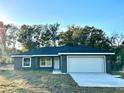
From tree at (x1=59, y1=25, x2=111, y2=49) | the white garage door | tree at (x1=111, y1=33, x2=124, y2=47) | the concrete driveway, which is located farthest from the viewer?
tree at (x1=111, y1=33, x2=124, y2=47)

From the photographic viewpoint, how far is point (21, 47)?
63.7 metres

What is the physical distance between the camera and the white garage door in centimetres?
2984

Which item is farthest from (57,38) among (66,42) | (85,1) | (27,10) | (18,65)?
(85,1)

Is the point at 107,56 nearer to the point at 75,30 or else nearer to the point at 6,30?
the point at 75,30

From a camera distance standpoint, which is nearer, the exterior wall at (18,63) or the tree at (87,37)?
the exterior wall at (18,63)

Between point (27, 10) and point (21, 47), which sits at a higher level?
point (27, 10)

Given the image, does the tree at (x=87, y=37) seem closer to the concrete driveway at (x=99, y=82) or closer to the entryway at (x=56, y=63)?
the entryway at (x=56, y=63)

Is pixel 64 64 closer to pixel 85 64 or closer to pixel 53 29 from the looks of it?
pixel 85 64

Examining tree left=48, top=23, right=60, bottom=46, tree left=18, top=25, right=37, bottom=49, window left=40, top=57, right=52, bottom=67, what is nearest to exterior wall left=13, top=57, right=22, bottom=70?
window left=40, top=57, right=52, bottom=67

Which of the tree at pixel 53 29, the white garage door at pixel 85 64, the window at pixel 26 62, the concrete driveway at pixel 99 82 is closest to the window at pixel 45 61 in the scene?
the window at pixel 26 62

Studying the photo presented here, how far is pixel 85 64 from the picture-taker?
29906mm

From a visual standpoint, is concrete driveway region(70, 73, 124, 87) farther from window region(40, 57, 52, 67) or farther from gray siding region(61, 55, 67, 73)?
window region(40, 57, 52, 67)

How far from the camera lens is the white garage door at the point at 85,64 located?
2984 cm

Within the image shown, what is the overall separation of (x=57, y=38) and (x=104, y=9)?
30.9 meters
